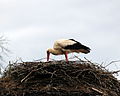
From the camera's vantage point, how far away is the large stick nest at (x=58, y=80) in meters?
7.09

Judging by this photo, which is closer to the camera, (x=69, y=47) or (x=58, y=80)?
(x=58, y=80)

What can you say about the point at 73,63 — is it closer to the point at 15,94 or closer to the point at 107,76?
the point at 107,76

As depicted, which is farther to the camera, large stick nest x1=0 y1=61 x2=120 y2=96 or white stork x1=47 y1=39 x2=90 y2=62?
white stork x1=47 y1=39 x2=90 y2=62

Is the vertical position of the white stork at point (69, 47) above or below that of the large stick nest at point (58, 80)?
above

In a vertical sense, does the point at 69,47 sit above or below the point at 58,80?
above

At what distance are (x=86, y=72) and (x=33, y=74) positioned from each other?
1047 millimetres

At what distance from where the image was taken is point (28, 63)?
25.6ft

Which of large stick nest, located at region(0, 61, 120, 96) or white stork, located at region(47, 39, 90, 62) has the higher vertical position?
white stork, located at region(47, 39, 90, 62)

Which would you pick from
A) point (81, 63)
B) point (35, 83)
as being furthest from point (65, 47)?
point (35, 83)

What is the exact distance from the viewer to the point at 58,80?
23.8 ft

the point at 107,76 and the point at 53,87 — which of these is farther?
the point at 107,76

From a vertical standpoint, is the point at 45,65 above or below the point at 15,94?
above

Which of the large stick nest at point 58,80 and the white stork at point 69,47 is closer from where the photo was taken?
the large stick nest at point 58,80

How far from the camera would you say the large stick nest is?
23.3ft
